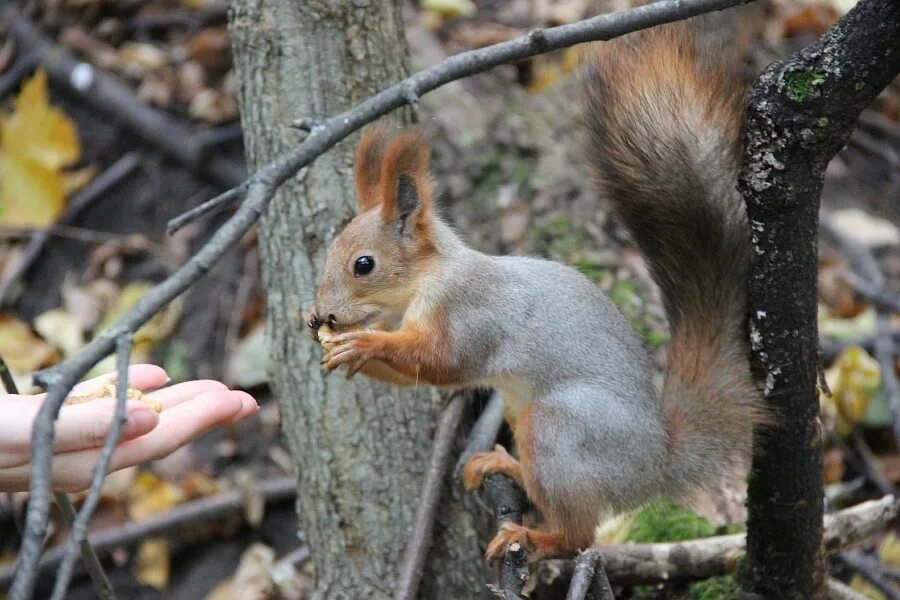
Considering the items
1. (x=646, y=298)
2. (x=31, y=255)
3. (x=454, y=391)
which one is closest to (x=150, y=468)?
(x=31, y=255)

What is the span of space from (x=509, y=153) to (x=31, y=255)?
1.53 meters

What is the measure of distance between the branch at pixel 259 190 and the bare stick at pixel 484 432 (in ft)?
2.76

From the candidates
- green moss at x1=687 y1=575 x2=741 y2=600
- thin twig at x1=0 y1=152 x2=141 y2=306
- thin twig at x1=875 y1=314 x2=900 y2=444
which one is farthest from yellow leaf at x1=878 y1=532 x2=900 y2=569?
thin twig at x1=0 y1=152 x2=141 y2=306

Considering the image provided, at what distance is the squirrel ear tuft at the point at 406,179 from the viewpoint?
154 centimetres

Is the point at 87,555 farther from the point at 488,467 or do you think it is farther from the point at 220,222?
the point at 220,222

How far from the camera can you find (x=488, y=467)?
6.24 feet

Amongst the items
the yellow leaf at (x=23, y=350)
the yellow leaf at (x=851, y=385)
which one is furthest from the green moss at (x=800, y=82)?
the yellow leaf at (x=23, y=350)

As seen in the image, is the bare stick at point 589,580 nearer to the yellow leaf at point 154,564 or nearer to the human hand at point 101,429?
the human hand at point 101,429

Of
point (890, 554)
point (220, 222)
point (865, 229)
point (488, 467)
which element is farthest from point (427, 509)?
point (865, 229)

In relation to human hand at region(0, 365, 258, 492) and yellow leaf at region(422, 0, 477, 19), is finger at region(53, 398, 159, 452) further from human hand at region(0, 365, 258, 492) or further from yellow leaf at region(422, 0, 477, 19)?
yellow leaf at region(422, 0, 477, 19)

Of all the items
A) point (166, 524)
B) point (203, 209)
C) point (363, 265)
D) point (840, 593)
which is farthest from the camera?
point (166, 524)

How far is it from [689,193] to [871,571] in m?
1.07

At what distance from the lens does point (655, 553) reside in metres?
1.87

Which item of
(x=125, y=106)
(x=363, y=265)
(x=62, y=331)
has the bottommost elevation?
(x=62, y=331)
